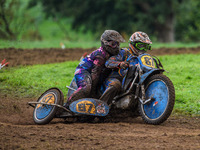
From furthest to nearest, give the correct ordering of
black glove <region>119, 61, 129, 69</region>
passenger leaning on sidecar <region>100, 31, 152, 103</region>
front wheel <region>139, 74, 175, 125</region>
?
passenger leaning on sidecar <region>100, 31, 152, 103</region>, black glove <region>119, 61, 129, 69</region>, front wheel <region>139, 74, 175, 125</region>

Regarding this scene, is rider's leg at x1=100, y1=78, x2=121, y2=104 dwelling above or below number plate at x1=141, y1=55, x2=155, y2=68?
below

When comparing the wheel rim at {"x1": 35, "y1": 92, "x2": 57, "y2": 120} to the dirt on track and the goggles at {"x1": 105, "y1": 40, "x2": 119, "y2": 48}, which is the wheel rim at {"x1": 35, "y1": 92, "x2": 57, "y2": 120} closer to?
the dirt on track

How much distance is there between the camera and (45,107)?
815cm

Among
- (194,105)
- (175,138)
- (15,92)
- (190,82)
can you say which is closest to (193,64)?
(190,82)

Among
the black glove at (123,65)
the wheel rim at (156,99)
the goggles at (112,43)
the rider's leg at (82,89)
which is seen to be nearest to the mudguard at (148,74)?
the wheel rim at (156,99)

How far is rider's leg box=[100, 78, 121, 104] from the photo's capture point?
7812 mm

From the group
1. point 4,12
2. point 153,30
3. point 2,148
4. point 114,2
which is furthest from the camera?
point 153,30

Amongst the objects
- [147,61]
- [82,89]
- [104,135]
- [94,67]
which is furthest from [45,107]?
[147,61]

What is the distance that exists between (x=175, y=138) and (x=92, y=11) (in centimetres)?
3357

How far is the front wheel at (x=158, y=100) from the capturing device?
718cm

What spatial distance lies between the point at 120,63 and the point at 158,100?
1026mm

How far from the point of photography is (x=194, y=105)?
9.47 m

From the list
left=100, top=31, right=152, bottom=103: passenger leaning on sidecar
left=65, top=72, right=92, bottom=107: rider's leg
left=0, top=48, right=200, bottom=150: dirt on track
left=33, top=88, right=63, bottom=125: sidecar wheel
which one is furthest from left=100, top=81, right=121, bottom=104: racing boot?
left=33, top=88, right=63, bottom=125: sidecar wheel

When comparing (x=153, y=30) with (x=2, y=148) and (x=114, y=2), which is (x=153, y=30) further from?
(x=2, y=148)
